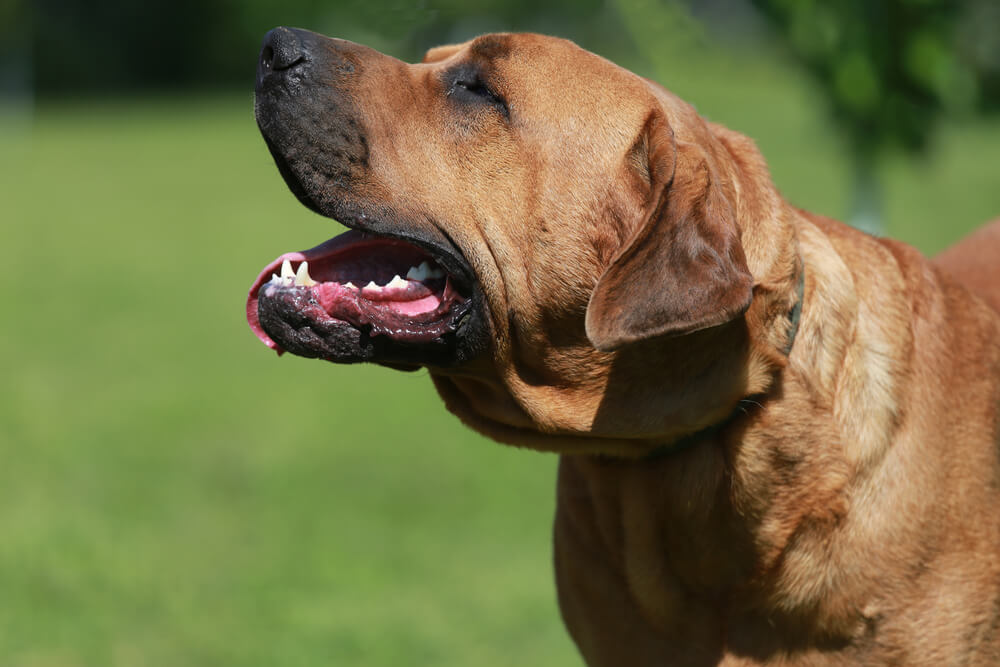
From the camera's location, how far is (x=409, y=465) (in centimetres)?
749

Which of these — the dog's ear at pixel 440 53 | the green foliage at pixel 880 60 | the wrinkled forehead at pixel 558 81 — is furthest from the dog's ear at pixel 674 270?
the green foliage at pixel 880 60

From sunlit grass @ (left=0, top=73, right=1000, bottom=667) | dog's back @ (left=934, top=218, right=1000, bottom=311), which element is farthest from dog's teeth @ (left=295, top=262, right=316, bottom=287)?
dog's back @ (left=934, top=218, right=1000, bottom=311)

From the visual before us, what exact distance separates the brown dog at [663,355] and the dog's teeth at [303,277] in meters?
0.01

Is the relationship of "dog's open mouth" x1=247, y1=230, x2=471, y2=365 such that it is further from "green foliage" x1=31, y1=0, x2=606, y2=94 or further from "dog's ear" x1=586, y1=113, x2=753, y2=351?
"green foliage" x1=31, y1=0, x2=606, y2=94

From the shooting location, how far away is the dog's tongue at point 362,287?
3117 millimetres

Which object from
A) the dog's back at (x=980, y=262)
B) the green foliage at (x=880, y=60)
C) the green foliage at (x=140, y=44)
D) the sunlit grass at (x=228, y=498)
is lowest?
the sunlit grass at (x=228, y=498)

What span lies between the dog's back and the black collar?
1024mm

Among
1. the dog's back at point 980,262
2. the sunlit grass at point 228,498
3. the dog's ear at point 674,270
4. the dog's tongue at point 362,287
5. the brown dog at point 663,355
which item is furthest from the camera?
the sunlit grass at point 228,498

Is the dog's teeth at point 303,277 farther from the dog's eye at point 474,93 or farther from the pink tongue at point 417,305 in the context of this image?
the dog's eye at point 474,93

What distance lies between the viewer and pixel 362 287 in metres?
3.30

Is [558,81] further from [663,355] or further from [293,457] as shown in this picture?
[293,457]

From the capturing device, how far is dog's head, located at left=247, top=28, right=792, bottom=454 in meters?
3.02

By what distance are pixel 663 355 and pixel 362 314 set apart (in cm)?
81

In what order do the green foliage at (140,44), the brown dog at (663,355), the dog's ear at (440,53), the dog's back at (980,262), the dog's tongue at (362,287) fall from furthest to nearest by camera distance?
the green foliage at (140,44) → the dog's back at (980,262) → the dog's ear at (440,53) → the dog's tongue at (362,287) → the brown dog at (663,355)
